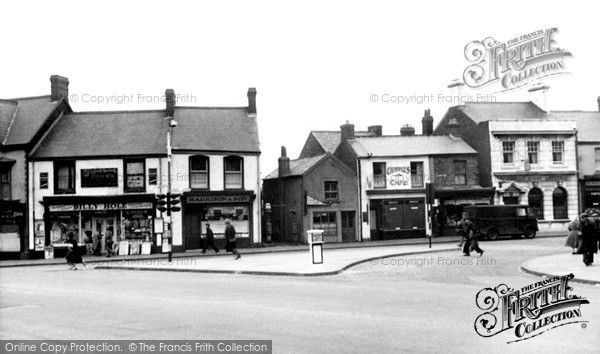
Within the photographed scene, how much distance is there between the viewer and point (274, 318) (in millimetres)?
11344

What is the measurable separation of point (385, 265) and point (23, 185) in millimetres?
23053

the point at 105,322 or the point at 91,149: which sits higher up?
the point at 91,149

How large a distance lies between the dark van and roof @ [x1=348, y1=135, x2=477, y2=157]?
288 inches

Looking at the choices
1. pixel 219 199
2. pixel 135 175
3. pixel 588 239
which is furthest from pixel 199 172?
pixel 588 239

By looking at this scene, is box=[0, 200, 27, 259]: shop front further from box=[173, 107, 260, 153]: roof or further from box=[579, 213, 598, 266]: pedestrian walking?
box=[579, 213, 598, 266]: pedestrian walking

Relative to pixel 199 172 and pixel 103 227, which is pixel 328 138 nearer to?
pixel 199 172

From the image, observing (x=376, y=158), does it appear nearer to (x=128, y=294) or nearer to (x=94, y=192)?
(x=94, y=192)

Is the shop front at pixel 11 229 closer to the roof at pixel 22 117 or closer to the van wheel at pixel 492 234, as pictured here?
the roof at pixel 22 117

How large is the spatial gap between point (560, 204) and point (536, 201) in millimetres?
1907

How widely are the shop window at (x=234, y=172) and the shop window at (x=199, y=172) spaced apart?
1.21m

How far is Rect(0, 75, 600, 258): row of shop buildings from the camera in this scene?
3778 cm

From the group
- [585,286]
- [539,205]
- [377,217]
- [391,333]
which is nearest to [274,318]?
[391,333]

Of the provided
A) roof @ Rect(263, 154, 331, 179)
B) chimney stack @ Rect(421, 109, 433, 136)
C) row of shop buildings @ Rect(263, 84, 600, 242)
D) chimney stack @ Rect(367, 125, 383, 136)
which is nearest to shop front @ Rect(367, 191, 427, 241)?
row of shop buildings @ Rect(263, 84, 600, 242)

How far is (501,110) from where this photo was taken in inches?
1957
